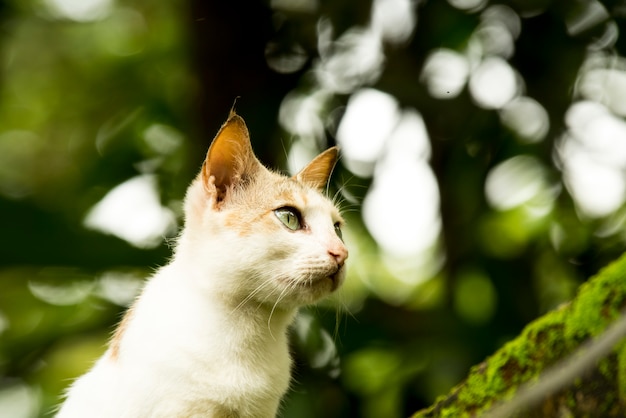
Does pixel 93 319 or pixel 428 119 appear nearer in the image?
pixel 93 319

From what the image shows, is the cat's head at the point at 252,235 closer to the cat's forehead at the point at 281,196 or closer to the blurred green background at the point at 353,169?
the cat's forehead at the point at 281,196

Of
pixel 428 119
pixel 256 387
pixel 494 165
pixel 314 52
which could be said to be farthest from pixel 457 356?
pixel 314 52

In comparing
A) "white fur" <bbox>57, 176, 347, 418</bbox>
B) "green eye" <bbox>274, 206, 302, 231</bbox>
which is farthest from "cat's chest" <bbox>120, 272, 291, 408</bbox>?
"green eye" <bbox>274, 206, 302, 231</bbox>

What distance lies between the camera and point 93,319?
12.7 ft

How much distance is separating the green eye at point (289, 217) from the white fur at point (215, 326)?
34mm

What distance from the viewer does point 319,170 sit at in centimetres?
289

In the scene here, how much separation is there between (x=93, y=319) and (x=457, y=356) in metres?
1.94

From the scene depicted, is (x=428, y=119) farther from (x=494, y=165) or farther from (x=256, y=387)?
(x=256, y=387)

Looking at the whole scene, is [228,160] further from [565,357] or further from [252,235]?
[565,357]

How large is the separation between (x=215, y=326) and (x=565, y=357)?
108 cm

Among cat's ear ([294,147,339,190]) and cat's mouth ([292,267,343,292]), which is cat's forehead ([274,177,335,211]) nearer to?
cat's ear ([294,147,339,190])

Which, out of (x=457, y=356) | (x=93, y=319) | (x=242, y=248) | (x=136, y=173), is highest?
(x=242, y=248)

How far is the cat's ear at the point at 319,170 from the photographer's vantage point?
2.85 m

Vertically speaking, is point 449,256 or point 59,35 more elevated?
point 59,35
